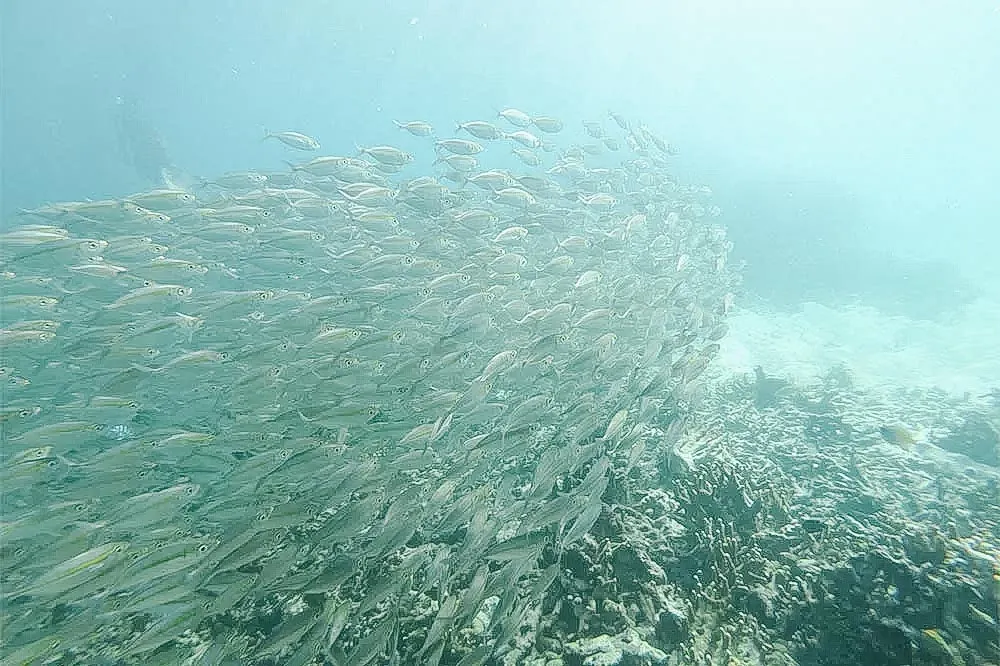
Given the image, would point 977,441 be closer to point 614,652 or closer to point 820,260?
point 614,652

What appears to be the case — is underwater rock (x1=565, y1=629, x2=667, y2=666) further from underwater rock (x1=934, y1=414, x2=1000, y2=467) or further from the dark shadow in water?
the dark shadow in water

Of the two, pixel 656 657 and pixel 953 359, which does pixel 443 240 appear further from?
pixel 953 359

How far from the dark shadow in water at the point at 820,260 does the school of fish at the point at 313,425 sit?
1640 centimetres

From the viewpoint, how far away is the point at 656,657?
3.54 meters

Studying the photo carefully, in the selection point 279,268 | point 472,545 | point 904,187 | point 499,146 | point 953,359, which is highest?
point 499,146

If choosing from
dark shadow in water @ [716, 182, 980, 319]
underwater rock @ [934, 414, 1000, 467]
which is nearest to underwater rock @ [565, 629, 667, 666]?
underwater rock @ [934, 414, 1000, 467]

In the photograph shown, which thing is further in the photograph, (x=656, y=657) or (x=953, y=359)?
(x=953, y=359)

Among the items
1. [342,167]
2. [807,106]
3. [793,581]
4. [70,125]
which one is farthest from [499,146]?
[807,106]

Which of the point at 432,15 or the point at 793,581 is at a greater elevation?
the point at 432,15

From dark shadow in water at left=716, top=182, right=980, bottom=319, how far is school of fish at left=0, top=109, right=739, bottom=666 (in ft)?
53.8

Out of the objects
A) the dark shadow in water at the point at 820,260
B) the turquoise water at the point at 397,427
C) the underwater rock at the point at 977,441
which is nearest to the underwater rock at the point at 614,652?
the turquoise water at the point at 397,427

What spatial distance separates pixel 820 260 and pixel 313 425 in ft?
88.4

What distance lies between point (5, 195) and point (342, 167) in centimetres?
6008

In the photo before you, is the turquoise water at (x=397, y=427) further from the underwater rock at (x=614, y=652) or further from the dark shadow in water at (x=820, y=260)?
the dark shadow in water at (x=820, y=260)
